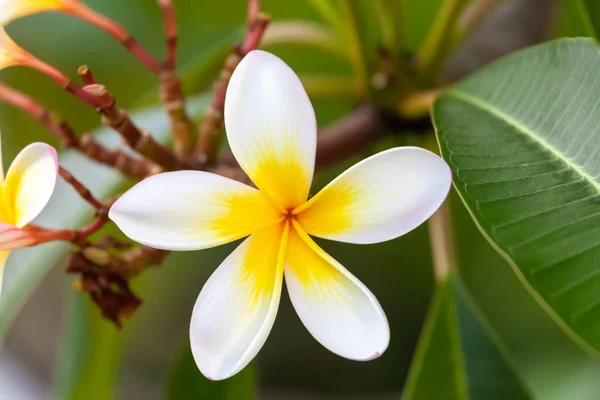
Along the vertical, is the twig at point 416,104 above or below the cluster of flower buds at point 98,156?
above

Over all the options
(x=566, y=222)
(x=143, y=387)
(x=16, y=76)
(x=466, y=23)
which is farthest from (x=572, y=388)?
(x=16, y=76)

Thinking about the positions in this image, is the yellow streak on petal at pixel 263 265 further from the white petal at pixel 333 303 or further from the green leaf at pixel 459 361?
the green leaf at pixel 459 361

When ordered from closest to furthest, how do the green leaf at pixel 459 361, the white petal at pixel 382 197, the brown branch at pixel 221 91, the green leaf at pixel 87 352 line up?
the white petal at pixel 382 197 → the brown branch at pixel 221 91 → the green leaf at pixel 459 361 → the green leaf at pixel 87 352

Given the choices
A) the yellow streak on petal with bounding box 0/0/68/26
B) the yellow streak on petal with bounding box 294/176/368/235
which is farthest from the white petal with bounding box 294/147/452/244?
the yellow streak on petal with bounding box 0/0/68/26

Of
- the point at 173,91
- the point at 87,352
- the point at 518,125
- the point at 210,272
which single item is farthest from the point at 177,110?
the point at 210,272

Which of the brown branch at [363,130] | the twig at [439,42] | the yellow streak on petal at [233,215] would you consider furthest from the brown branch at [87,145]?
the twig at [439,42]

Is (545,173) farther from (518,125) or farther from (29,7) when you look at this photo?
(29,7)

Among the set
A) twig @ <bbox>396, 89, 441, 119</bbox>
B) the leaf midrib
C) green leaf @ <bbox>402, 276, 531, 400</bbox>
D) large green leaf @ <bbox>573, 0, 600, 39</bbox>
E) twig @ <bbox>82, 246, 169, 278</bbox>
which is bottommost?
green leaf @ <bbox>402, 276, 531, 400</bbox>

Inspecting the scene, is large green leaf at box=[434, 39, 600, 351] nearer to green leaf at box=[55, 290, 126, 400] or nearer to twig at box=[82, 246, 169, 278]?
twig at box=[82, 246, 169, 278]
